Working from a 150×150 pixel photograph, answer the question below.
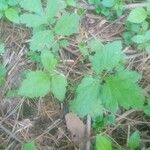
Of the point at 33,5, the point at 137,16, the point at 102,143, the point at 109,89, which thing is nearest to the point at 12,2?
the point at 33,5

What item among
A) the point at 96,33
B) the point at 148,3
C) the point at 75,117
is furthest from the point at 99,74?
the point at 148,3

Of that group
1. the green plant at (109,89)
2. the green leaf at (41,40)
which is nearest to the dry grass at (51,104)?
the green leaf at (41,40)

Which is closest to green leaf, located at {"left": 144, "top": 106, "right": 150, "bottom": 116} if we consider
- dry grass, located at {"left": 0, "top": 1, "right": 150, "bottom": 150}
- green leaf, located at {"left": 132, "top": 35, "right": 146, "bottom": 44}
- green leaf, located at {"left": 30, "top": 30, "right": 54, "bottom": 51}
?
dry grass, located at {"left": 0, "top": 1, "right": 150, "bottom": 150}

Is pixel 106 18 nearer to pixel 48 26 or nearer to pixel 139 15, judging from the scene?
pixel 139 15

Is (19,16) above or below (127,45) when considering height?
above

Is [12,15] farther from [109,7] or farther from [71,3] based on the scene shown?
[109,7]

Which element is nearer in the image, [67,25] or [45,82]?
[45,82]
